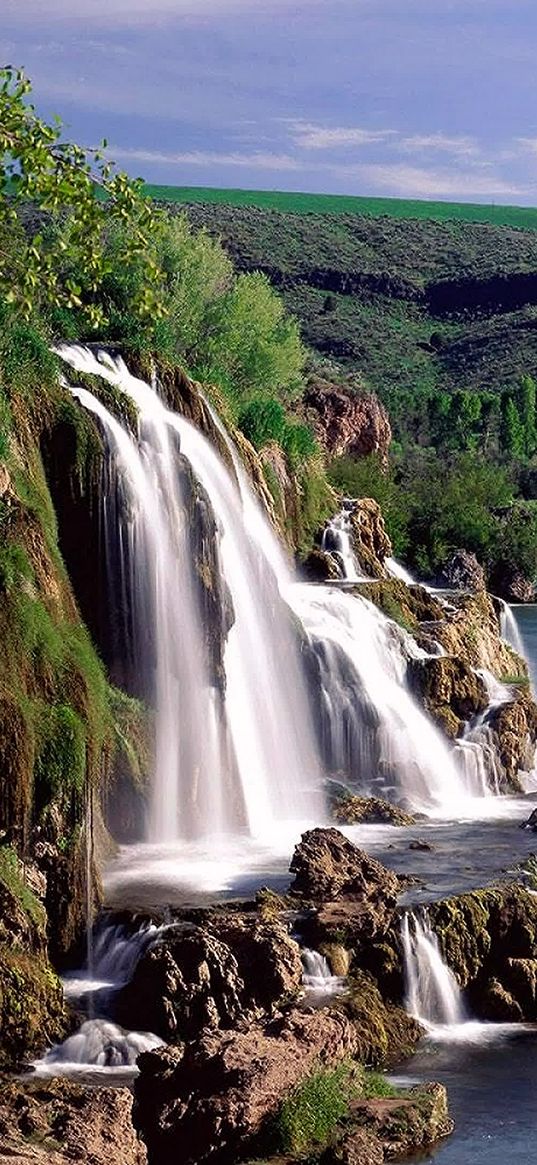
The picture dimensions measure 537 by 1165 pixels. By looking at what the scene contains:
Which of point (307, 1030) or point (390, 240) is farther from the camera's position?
point (390, 240)

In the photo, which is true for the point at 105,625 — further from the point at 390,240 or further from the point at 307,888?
the point at 390,240

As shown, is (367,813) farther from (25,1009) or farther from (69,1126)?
(69,1126)

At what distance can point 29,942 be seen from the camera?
62.1ft

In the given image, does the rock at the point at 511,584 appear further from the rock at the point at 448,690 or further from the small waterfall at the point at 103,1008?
the small waterfall at the point at 103,1008

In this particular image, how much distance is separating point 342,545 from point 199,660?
14073mm

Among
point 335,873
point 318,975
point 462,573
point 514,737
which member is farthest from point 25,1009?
point 462,573

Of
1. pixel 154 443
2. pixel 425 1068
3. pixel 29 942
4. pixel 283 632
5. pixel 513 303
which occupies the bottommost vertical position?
pixel 425 1068

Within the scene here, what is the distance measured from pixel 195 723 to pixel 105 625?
2.21 metres

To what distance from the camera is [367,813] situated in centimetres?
2772

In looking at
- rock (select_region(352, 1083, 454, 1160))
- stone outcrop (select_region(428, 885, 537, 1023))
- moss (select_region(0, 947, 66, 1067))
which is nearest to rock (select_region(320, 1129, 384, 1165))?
rock (select_region(352, 1083, 454, 1160))

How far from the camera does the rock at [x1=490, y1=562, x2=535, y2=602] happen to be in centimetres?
7288

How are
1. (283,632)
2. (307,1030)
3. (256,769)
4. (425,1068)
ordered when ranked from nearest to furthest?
(307,1030) < (425,1068) < (256,769) < (283,632)

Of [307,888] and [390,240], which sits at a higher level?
[390,240]

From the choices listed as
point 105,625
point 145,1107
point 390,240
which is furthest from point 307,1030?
point 390,240
